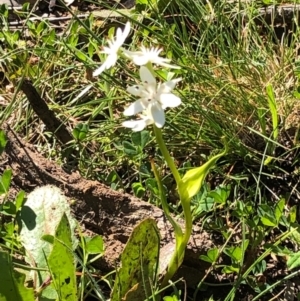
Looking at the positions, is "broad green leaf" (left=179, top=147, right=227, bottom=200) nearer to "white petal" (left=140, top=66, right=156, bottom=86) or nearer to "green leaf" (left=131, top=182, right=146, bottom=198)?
"white petal" (left=140, top=66, right=156, bottom=86)

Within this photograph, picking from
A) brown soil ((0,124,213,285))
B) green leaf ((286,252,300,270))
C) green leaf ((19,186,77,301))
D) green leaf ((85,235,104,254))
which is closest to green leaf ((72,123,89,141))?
brown soil ((0,124,213,285))

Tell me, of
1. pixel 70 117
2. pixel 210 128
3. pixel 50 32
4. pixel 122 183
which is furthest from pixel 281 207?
pixel 50 32

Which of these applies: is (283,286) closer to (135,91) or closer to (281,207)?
(281,207)

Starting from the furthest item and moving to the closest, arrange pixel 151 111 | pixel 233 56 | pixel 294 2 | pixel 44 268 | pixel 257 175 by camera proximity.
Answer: pixel 294 2
pixel 233 56
pixel 257 175
pixel 44 268
pixel 151 111

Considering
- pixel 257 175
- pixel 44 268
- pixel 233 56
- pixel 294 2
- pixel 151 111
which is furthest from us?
pixel 294 2

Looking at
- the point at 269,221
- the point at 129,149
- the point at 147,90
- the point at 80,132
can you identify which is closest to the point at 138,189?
the point at 129,149

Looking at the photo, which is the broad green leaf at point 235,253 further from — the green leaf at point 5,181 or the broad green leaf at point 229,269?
the green leaf at point 5,181
